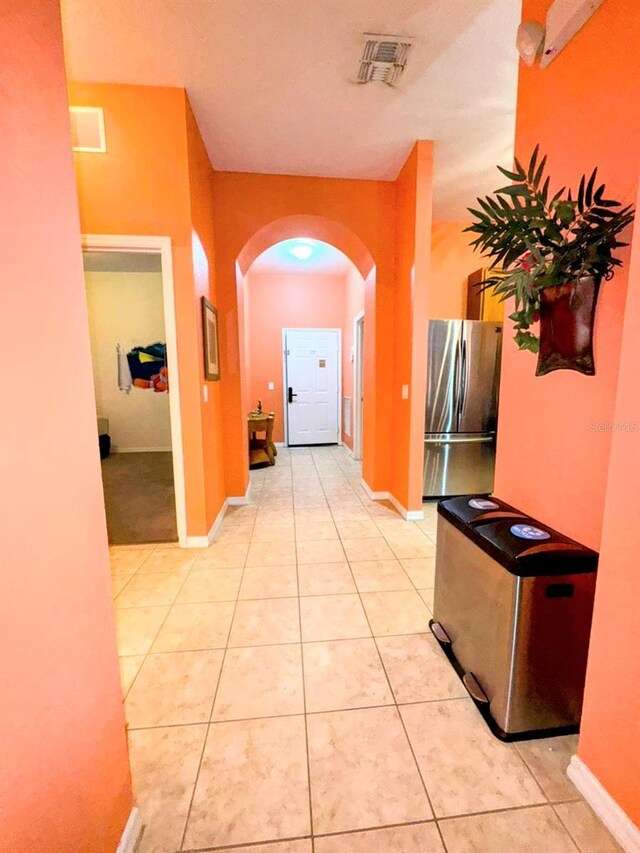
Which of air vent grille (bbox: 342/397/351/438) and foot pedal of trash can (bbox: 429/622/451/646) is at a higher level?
air vent grille (bbox: 342/397/351/438)

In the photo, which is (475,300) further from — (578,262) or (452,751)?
(452,751)

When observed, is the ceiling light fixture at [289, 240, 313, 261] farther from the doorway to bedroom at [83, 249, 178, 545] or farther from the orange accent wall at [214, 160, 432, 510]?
the doorway to bedroom at [83, 249, 178, 545]

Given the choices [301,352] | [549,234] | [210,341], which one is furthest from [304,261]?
[549,234]

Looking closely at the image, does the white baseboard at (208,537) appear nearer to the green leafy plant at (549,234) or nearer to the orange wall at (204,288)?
the orange wall at (204,288)

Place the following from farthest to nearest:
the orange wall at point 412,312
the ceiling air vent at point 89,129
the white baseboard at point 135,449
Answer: the white baseboard at point 135,449 → the orange wall at point 412,312 → the ceiling air vent at point 89,129

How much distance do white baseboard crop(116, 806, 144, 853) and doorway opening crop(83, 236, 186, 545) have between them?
5.93 ft

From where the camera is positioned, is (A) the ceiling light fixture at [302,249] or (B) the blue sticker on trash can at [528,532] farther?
(A) the ceiling light fixture at [302,249]

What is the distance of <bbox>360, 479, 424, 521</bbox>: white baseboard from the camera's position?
125 inches

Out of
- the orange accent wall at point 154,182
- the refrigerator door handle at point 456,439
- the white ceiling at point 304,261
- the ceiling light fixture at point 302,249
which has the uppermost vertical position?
the white ceiling at point 304,261

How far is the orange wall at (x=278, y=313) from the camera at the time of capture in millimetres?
6223

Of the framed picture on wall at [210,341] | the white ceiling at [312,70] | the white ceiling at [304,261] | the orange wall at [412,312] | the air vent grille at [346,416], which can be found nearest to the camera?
the white ceiling at [312,70]

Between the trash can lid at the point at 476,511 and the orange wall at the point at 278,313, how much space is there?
16.5 feet

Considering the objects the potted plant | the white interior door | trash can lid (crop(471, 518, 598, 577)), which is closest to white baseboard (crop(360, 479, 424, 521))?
trash can lid (crop(471, 518, 598, 577))

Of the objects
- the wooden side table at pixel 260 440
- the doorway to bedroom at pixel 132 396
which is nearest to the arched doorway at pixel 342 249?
the doorway to bedroom at pixel 132 396
